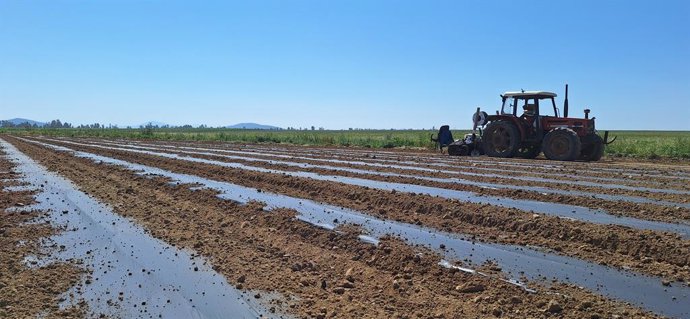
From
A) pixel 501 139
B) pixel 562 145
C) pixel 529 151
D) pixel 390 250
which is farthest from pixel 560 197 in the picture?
pixel 529 151

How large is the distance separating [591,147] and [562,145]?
146cm

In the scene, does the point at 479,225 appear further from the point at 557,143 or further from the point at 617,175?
the point at 557,143

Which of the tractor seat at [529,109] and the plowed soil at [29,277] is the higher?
the tractor seat at [529,109]

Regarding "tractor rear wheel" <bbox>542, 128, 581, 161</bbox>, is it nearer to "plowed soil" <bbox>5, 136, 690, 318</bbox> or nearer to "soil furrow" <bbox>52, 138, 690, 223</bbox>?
"soil furrow" <bbox>52, 138, 690, 223</bbox>

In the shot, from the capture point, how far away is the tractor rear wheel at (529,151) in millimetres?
19553

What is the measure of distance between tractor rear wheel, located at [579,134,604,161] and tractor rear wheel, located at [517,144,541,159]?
1494 millimetres

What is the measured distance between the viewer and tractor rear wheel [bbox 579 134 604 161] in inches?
727

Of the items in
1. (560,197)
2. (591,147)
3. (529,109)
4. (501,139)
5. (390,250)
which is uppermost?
(529,109)

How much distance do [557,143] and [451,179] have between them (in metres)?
7.68

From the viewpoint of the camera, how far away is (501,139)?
19609 millimetres

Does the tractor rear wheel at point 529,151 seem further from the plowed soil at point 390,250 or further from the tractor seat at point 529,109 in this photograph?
the plowed soil at point 390,250

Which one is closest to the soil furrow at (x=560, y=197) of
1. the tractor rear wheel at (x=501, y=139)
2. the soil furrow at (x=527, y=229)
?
the soil furrow at (x=527, y=229)

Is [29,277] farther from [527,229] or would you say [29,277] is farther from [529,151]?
[529,151]

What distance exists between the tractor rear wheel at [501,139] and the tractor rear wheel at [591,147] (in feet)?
7.22
